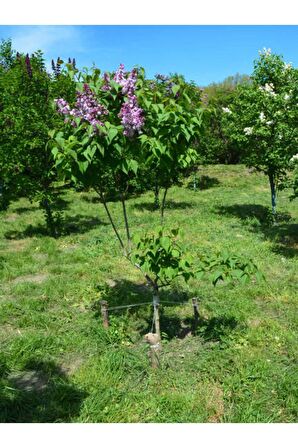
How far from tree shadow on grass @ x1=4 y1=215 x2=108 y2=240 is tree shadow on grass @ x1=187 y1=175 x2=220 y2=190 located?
815cm

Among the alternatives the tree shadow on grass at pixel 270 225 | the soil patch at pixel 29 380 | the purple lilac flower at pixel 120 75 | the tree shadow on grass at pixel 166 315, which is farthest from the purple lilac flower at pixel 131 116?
the tree shadow on grass at pixel 270 225

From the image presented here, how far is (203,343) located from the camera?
562 cm

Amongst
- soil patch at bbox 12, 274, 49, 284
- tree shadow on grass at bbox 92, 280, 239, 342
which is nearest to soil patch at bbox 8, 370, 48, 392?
tree shadow on grass at bbox 92, 280, 239, 342

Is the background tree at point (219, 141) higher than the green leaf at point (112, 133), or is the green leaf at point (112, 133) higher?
the background tree at point (219, 141)

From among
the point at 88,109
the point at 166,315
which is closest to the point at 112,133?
the point at 88,109

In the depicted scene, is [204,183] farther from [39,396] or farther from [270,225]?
[39,396]

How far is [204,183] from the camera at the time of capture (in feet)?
71.9

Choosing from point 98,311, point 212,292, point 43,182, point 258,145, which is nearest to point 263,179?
point 258,145

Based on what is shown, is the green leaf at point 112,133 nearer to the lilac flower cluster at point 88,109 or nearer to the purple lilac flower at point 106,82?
the lilac flower cluster at point 88,109

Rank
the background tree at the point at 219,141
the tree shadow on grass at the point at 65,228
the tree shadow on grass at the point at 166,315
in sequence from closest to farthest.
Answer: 1. the tree shadow on grass at the point at 166,315
2. the tree shadow on grass at the point at 65,228
3. the background tree at the point at 219,141

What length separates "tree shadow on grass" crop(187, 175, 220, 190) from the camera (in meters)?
21.1

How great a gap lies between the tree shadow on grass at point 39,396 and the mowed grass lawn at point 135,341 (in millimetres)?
13

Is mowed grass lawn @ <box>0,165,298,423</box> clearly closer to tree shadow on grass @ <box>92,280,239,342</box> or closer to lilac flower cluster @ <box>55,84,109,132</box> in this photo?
tree shadow on grass @ <box>92,280,239,342</box>

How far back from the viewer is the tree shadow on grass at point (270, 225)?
33.7ft
